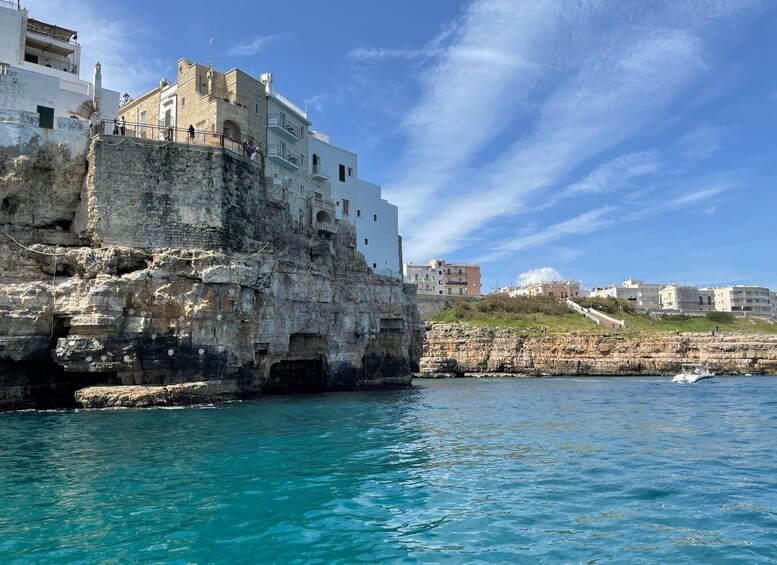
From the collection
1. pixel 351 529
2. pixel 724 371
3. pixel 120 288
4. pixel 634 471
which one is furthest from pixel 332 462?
pixel 724 371

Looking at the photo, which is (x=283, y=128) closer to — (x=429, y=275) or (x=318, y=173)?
(x=318, y=173)

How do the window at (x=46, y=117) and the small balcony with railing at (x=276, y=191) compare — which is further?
the small balcony with railing at (x=276, y=191)

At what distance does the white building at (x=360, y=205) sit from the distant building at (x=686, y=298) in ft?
310

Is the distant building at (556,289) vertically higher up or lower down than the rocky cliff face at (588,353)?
higher up

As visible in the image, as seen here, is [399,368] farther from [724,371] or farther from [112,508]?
[724,371]

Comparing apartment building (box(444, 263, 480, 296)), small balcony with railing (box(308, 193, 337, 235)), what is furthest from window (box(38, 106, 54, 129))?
apartment building (box(444, 263, 480, 296))

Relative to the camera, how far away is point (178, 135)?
108 feet

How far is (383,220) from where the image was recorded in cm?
4612

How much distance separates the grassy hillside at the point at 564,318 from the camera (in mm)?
74938

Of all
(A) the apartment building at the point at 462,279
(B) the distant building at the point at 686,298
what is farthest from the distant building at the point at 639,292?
(A) the apartment building at the point at 462,279

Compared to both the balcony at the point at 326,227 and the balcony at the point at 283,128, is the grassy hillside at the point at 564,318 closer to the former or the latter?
the balcony at the point at 326,227

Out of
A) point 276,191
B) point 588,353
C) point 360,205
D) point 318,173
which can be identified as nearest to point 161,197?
point 276,191

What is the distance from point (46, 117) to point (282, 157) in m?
12.5

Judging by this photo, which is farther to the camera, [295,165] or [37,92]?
[295,165]
